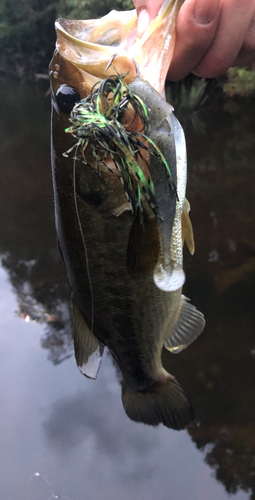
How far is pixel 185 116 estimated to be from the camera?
943 centimetres

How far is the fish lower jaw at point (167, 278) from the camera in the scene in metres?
1.09

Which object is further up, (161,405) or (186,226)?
(186,226)

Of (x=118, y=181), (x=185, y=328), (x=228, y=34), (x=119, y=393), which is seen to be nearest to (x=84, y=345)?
(x=185, y=328)

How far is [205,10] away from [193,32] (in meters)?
0.10

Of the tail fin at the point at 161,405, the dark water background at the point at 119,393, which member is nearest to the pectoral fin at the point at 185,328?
the tail fin at the point at 161,405

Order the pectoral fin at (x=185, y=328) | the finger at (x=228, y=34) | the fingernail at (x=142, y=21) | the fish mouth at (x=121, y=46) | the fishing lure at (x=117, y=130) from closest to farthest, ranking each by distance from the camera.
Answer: the fishing lure at (x=117, y=130), the fish mouth at (x=121, y=46), the fingernail at (x=142, y=21), the finger at (x=228, y=34), the pectoral fin at (x=185, y=328)

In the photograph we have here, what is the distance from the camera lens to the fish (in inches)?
33.5

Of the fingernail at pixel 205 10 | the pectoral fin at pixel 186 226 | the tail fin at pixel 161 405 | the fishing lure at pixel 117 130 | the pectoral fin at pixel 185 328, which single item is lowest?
the tail fin at pixel 161 405

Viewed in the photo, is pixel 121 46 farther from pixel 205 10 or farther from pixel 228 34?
pixel 228 34

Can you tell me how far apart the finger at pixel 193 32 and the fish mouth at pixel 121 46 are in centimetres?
7

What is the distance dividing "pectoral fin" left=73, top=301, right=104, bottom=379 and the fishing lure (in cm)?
62

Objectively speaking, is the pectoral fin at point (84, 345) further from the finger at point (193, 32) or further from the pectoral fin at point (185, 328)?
the finger at point (193, 32)

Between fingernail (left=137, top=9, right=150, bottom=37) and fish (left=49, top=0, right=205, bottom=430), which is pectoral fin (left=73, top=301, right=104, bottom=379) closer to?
fish (left=49, top=0, right=205, bottom=430)

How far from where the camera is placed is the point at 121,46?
1.06 meters
